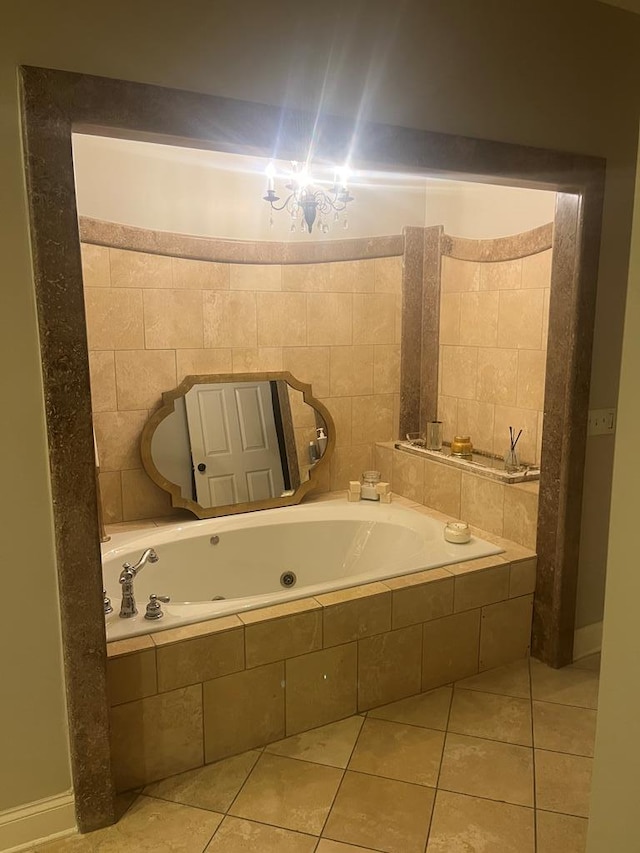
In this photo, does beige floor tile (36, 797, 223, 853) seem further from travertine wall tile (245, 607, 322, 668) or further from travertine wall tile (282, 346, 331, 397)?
travertine wall tile (282, 346, 331, 397)

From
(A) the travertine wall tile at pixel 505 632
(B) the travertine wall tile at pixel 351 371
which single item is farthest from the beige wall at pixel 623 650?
(B) the travertine wall tile at pixel 351 371

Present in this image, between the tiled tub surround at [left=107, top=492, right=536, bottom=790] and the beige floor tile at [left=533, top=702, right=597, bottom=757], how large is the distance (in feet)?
1.10

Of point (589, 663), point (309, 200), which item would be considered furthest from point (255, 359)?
point (589, 663)

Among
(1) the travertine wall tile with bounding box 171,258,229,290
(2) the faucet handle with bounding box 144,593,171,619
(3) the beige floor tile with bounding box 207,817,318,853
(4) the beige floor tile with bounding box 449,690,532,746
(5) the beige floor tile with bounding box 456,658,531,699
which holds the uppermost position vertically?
(1) the travertine wall tile with bounding box 171,258,229,290

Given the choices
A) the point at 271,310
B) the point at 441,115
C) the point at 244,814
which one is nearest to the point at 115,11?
the point at 441,115

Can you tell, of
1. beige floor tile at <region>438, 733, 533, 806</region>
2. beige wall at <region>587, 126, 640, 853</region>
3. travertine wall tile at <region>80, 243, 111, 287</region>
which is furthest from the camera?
travertine wall tile at <region>80, 243, 111, 287</region>

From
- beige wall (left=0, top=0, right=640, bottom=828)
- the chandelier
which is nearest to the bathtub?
beige wall (left=0, top=0, right=640, bottom=828)

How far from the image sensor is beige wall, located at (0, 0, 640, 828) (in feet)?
5.44

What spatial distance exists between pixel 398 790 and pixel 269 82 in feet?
7.16

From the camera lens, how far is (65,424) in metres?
1.74

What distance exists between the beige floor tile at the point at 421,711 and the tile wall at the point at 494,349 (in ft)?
4.25

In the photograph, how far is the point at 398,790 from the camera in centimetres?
210

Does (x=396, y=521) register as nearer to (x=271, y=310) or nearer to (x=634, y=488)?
(x=271, y=310)

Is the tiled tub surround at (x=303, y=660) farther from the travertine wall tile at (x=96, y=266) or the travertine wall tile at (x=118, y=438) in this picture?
the travertine wall tile at (x=96, y=266)
